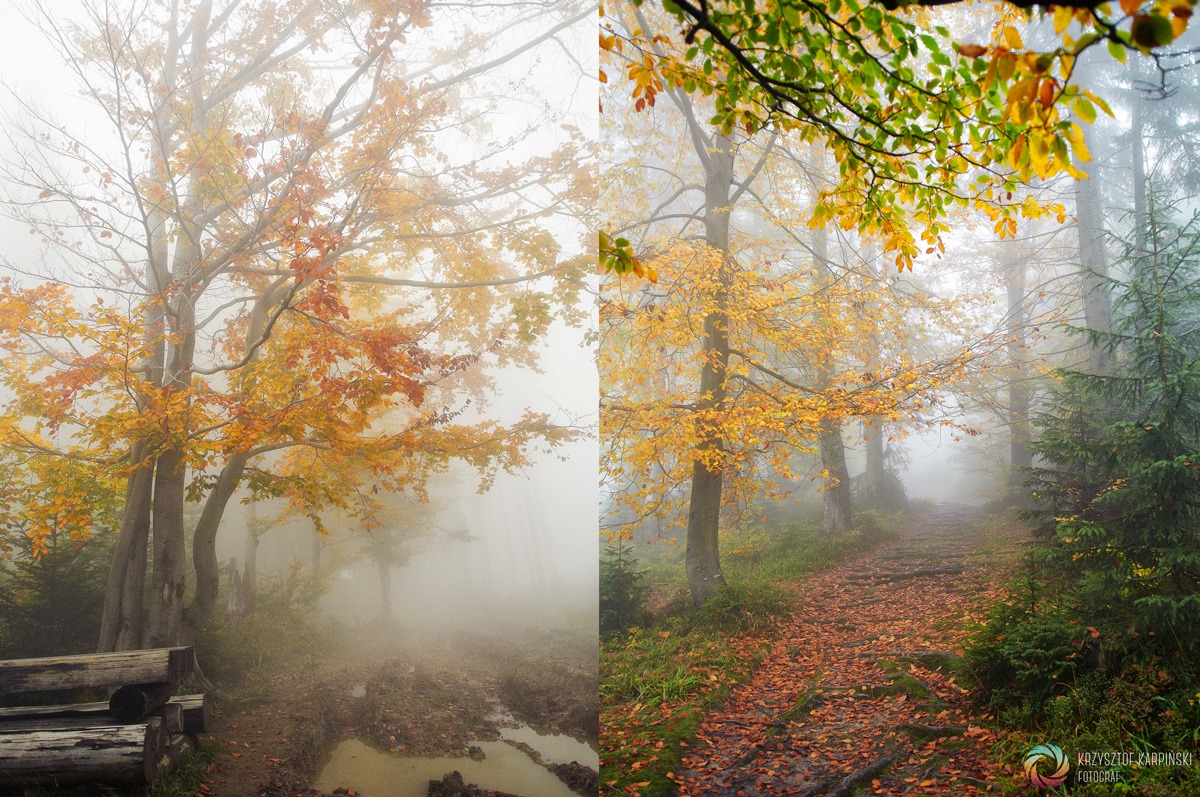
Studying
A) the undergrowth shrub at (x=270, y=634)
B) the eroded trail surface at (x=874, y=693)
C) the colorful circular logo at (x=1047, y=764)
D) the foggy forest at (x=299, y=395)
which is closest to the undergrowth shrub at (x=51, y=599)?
the foggy forest at (x=299, y=395)

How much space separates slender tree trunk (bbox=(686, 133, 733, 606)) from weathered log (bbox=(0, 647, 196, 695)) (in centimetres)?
232

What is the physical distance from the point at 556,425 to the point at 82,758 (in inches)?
85.6

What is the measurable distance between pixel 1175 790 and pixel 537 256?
10.00 feet

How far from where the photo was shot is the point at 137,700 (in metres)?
2.58

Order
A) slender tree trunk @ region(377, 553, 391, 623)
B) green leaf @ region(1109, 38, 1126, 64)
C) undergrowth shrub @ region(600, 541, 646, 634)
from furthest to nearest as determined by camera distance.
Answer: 1. undergrowth shrub @ region(600, 541, 646, 634)
2. slender tree trunk @ region(377, 553, 391, 623)
3. green leaf @ region(1109, 38, 1126, 64)

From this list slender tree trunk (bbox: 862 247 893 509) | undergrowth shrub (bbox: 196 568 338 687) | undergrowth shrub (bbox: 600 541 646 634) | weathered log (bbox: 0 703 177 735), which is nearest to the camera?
weathered log (bbox: 0 703 177 735)

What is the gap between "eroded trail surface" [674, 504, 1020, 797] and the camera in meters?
2.43

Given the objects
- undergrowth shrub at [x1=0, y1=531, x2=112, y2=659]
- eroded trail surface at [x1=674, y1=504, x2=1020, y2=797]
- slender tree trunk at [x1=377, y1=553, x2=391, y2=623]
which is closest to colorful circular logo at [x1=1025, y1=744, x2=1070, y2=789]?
eroded trail surface at [x1=674, y1=504, x2=1020, y2=797]

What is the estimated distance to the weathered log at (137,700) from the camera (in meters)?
2.54

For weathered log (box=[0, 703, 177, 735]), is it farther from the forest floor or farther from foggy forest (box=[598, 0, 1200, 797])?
foggy forest (box=[598, 0, 1200, 797])

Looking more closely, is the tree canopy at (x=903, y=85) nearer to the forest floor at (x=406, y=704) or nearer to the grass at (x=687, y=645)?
the grass at (x=687, y=645)

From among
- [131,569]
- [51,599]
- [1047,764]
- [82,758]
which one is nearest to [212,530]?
[131,569]

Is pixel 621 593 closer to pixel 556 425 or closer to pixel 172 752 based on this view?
pixel 556 425

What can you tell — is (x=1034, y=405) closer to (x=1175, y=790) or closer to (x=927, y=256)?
(x=927, y=256)
